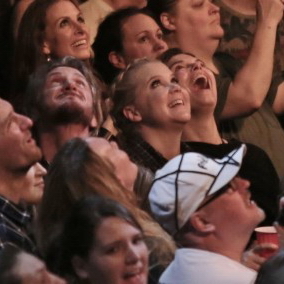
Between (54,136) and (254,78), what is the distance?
1.50m

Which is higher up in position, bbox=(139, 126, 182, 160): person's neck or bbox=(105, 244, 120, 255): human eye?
bbox=(105, 244, 120, 255): human eye

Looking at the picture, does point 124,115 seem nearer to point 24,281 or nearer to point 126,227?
point 126,227

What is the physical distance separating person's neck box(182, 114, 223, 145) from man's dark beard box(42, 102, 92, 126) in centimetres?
96

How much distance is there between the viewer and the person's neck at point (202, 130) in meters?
7.03

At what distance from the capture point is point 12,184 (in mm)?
5500

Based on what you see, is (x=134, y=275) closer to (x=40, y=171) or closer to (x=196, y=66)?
(x=40, y=171)

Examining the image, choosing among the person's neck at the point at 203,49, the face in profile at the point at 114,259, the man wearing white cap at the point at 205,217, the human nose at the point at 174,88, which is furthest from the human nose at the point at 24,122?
the person's neck at the point at 203,49

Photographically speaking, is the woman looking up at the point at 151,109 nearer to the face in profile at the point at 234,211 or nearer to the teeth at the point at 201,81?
the teeth at the point at 201,81

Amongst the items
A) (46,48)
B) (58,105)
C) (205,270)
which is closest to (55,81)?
(58,105)

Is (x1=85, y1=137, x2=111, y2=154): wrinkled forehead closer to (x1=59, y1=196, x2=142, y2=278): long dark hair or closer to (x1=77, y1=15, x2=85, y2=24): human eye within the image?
(x1=59, y1=196, x2=142, y2=278): long dark hair

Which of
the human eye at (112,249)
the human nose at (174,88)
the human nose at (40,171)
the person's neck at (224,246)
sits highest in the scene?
the human eye at (112,249)

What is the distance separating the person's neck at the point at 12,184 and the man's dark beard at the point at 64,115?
2.32ft

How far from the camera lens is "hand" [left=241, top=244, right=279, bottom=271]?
5371 mm

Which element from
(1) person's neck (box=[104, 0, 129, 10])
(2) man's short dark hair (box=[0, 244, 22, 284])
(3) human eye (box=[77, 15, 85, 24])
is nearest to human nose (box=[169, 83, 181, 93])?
(3) human eye (box=[77, 15, 85, 24])
